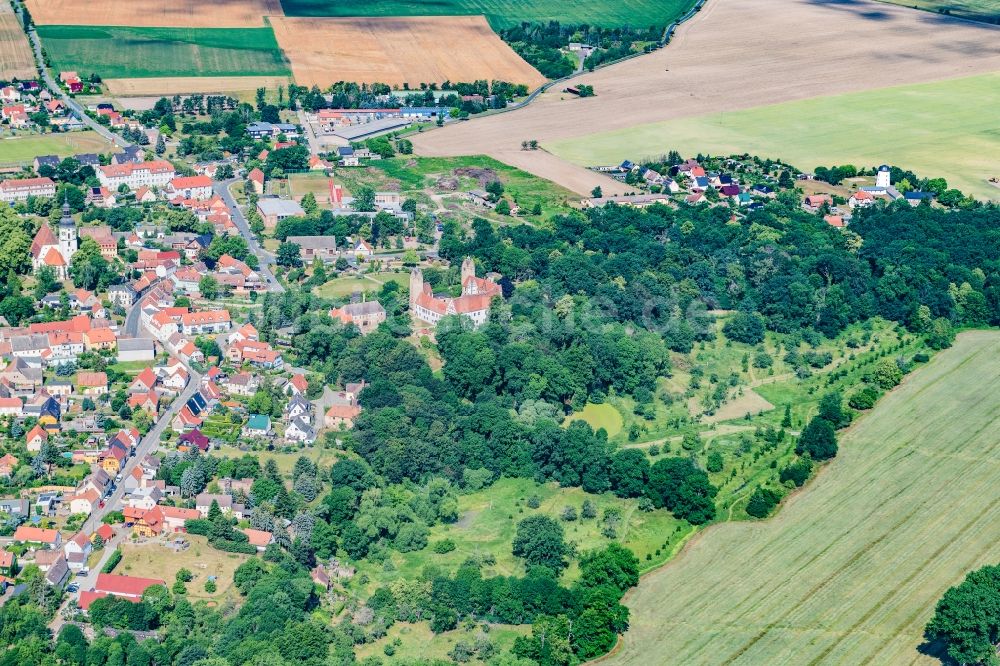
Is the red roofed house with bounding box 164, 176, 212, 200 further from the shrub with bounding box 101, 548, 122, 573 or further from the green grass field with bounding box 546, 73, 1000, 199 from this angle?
the shrub with bounding box 101, 548, 122, 573

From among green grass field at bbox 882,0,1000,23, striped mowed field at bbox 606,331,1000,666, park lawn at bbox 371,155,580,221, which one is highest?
green grass field at bbox 882,0,1000,23

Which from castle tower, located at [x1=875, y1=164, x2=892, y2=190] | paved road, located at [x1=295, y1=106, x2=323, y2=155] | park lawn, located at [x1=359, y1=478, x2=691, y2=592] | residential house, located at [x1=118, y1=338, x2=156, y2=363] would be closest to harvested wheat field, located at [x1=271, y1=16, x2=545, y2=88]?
paved road, located at [x1=295, y1=106, x2=323, y2=155]

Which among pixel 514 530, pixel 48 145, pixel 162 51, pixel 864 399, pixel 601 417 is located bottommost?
pixel 601 417

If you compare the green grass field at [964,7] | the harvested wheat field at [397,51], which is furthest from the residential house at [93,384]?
the green grass field at [964,7]

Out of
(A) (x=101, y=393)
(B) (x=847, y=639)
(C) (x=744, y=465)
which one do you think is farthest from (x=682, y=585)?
(A) (x=101, y=393)

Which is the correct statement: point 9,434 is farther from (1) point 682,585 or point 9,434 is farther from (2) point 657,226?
(2) point 657,226

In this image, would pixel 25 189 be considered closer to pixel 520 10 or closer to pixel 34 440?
pixel 34 440

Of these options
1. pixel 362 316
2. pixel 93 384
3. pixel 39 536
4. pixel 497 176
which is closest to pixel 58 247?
pixel 93 384

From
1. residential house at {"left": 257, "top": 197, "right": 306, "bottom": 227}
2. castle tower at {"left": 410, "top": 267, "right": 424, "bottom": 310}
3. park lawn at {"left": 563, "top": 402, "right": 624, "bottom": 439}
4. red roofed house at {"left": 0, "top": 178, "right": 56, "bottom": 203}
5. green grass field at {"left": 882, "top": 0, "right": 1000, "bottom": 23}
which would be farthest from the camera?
green grass field at {"left": 882, "top": 0, "right": 1000, "bottom": 23}
